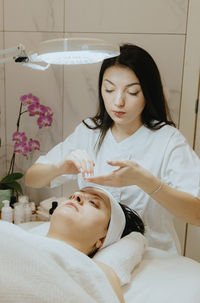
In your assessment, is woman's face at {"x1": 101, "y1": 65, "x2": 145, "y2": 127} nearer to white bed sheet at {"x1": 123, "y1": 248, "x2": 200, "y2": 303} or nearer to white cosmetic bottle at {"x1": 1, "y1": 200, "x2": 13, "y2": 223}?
white bed sheet at {"x1": 123, "y1": 248, "x2": 200, "y2": 303}

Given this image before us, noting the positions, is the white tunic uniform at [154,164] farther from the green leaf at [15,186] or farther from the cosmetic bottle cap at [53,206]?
the green leaf at [15,186]

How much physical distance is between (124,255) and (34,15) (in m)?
1.22

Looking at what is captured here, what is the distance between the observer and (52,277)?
2.69ft

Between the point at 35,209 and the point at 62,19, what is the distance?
94 cm

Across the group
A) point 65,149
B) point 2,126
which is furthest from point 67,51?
Result: point 2,126

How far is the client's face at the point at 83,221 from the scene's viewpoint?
44.1 inches

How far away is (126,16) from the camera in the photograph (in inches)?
59.9

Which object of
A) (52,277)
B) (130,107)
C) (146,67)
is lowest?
(52,277)

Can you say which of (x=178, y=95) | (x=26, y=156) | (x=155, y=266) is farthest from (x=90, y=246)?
(x=178, y=95)

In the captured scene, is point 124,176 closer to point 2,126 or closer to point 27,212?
point 27,212

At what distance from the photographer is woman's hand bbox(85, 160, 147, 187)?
111 centimetres

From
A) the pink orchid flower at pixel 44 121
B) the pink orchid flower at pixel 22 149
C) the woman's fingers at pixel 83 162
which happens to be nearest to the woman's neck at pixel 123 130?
the woman's fingers at pixel 83 162

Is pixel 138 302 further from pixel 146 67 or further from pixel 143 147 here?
pixel 146 67

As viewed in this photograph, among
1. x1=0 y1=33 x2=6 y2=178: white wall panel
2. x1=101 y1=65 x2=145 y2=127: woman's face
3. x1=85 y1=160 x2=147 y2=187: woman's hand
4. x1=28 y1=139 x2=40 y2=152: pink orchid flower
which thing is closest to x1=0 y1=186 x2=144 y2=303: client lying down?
x1=85 y1=160 x2=147 y2=187: woman's hand
